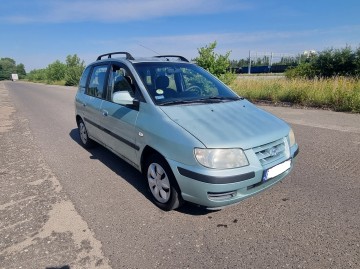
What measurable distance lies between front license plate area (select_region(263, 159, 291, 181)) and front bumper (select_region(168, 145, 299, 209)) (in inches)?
1.7

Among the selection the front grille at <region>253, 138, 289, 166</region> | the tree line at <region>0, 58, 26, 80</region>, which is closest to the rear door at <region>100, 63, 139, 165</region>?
the front grille at <region>253, 138, 289, 166</region>

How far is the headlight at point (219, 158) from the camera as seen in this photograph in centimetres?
260

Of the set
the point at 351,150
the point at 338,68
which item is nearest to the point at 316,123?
the point at 351,150

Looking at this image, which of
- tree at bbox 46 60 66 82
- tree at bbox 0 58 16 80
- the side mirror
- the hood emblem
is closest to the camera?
the hood emblem

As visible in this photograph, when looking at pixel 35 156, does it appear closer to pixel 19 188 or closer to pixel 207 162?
pixel 19 188

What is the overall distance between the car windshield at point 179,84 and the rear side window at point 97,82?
3.15ft

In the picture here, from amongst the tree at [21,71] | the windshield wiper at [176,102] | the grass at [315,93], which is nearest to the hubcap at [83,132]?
the windshield wiper at [176,102]

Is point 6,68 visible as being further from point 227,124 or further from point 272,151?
point 272,151

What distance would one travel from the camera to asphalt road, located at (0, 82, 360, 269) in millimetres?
2422

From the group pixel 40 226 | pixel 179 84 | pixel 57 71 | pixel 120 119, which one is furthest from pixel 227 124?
pixel 57 71

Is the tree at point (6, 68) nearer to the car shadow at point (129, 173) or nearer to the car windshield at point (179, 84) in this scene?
the car shadow at point (129, 173)

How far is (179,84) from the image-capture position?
12.9 feet

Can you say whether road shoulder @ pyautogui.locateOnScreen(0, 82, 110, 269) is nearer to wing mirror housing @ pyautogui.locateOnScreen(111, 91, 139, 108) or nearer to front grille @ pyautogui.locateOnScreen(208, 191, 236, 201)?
front grille @ pyautogui.locateOnScreen(208, 191, 236, 201)

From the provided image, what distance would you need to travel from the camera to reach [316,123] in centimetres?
743
